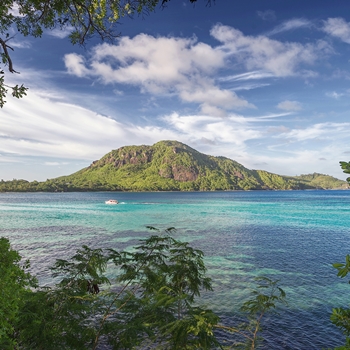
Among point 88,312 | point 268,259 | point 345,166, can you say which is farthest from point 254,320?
point 268,259

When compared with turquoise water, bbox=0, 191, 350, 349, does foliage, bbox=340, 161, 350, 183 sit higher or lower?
higher

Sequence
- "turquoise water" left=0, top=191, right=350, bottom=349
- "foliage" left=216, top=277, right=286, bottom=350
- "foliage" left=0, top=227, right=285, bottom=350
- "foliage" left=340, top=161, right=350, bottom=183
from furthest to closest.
Answer: "turquoise water" left=0, top=191, right=350, bottom=349
"foliage" left=216, top=277, right=286, bottom=350
"foliage" left=0, top=227, right=285, bottom=350
"foliage" left=340, top=161, right=350, bottom=183

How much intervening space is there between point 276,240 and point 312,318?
27.6 metres

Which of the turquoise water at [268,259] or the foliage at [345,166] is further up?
the foliage at [345,166]

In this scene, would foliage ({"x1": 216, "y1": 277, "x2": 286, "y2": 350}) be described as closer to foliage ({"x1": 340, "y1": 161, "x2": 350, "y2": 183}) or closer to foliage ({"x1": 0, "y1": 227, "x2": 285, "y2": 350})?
foliage ({"x1": 0, "y1": 227, "x2": 285, "y2": 350})

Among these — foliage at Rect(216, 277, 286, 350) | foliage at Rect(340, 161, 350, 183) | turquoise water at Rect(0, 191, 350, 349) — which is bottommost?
turquoise water at Rect(0, 191, 350, 349)

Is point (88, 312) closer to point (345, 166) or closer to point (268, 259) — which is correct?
point (345, 166)

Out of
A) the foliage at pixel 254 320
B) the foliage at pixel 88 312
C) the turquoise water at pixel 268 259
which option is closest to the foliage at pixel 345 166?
the foliage at pixel 254 320

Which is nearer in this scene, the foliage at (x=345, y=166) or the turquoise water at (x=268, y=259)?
the foliage at (x=345, y=166)

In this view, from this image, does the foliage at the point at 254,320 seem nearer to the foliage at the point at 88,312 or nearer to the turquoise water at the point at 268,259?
the foliage at the point at 88,312

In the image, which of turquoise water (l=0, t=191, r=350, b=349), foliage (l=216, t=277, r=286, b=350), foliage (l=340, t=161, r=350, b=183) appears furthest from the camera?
turquoise water (l=0, t=191, r=350, b=349)

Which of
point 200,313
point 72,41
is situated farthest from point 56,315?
point 72,41

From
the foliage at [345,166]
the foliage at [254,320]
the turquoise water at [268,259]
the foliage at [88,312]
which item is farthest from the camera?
the turquoise water at [268,259]

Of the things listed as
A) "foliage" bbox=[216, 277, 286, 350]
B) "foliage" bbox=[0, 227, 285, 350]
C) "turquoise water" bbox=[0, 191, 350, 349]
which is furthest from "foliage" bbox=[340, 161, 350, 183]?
"turquoise water" bbox=[0, 191, 350, 349]
